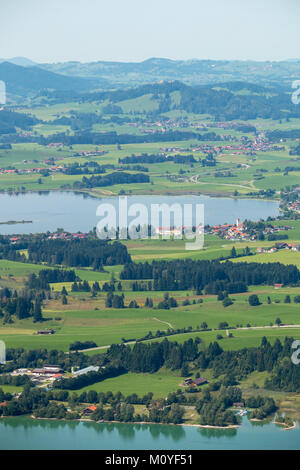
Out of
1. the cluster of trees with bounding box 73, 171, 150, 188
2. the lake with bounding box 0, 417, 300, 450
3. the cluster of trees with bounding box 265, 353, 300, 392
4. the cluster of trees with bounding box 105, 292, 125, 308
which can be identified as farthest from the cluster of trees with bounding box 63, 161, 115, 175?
the lake with bounding box 0, 417, 300, 450

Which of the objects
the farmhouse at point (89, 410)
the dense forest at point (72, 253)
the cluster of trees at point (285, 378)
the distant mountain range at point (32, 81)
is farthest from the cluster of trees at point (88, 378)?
the distant mountain range at point (32, 81)

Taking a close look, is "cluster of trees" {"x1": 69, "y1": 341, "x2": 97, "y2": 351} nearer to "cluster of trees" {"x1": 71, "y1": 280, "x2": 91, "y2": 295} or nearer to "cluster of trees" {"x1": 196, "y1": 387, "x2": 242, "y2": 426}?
"cluster of trees" {"x1": 196, "y1": 387, "x2": 242, "y2": 426}

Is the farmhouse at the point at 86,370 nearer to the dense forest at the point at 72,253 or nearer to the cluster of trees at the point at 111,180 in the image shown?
the dense forest at the point at 72,253

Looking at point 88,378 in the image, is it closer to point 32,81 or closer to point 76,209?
point 76,209

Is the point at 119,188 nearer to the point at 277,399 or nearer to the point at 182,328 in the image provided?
the point at 182,328

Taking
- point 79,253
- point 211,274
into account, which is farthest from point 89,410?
point 79,253
